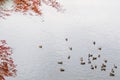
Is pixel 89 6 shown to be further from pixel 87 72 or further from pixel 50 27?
pixel 87 72

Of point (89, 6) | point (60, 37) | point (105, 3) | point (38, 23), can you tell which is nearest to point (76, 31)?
point (60, 37)

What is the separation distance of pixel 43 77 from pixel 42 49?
13.0 metres

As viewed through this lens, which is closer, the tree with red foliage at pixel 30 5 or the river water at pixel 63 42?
the tree with red foliage at pixel 30 5

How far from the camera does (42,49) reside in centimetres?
5062

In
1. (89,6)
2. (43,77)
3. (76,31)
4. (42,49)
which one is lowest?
(43,77)

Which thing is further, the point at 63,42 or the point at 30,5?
the point at 63,42

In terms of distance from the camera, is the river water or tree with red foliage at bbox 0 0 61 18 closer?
tree with red foliage at bbox 0 0 61 18

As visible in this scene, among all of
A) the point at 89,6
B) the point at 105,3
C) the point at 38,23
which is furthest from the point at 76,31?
the point at 105,3

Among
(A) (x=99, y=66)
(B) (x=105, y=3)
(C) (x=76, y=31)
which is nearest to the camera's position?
(A) (x=99, y=66)

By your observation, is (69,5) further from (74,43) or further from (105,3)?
(74,43)

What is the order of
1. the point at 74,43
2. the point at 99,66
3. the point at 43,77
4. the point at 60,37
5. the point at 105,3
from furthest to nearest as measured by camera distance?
the point at 105,3, the point at 60,37, the point at 74,43, the point at 99,66, the point at 43,77

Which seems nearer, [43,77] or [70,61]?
[43,77]

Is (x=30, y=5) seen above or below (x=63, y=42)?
above

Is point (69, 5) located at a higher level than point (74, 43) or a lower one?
higher
